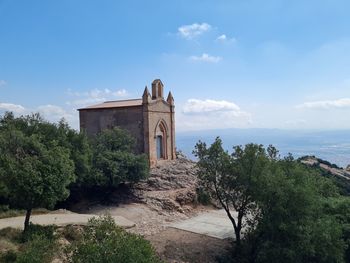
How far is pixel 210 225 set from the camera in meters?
23.0

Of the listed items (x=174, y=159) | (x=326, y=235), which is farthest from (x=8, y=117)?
(x=326, y=235)

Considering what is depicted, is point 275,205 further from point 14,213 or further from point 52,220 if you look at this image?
point 14,213

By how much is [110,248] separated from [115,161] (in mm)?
16024

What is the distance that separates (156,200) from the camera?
2600 centimetres

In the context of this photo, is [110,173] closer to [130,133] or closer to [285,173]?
[130,133]

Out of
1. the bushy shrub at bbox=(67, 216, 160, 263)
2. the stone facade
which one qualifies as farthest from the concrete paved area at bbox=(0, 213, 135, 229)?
the stone facade

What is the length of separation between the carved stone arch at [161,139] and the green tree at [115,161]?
427 centimetres

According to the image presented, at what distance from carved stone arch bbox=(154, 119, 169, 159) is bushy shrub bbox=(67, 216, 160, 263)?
21053mm

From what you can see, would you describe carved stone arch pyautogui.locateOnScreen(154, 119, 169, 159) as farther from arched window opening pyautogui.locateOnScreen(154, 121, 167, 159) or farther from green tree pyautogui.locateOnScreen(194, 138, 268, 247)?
green tree pyautogui.locateOnScreen(194, 138, 268, 247)

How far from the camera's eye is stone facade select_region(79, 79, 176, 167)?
99.5 feet

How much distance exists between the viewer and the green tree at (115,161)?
25094mm

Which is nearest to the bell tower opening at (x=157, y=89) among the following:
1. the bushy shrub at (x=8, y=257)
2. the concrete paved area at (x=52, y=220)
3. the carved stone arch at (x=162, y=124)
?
the carved stone arch at (x=162, y=124)

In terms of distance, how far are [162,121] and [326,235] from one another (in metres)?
18.7

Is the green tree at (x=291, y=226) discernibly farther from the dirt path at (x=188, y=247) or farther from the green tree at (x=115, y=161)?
the green tree at (x=115, y=161)
